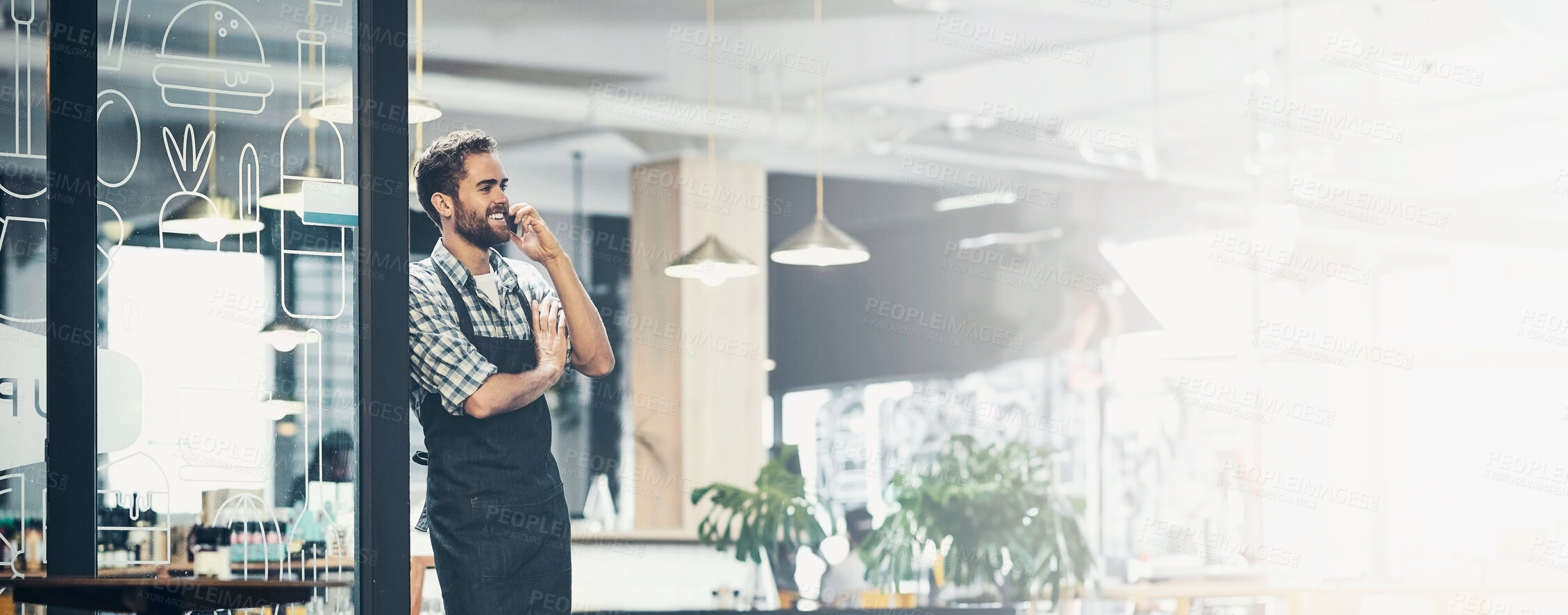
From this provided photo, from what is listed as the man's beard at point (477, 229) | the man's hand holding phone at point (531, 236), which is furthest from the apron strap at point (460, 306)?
the man's hand holding phone at point (531, 236)

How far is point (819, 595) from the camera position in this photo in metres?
4.90

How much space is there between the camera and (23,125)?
3.46 meters

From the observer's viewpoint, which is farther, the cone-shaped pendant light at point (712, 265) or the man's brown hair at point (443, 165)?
the cone-shaped pendant light at point (712, 265)

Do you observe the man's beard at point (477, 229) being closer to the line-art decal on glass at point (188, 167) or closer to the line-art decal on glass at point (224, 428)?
the line-art decal on glass at point (188, 167)

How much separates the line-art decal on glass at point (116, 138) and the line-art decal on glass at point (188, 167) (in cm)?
8

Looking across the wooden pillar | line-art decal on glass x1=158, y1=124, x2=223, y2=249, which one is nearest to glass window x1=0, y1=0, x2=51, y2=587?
line-art decal on glass x1=158, y1=124, x2=223, y2=249

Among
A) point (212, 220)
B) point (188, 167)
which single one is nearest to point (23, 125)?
point (188, 167)

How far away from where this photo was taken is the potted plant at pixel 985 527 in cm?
498

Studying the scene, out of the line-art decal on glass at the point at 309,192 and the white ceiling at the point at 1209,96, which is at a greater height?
the white ceiling at the point at 1209,96

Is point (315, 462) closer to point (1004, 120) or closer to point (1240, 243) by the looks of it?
point (1004, 120)

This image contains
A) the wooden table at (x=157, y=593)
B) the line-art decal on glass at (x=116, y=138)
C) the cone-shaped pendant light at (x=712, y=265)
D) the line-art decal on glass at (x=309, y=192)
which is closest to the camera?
the wooden table at (x=157, y=593)

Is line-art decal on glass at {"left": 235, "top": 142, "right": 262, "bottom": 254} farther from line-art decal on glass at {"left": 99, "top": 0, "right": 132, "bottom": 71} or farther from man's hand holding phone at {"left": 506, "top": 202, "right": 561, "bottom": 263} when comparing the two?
man's hand holding phone at {"left": 506, "top": 202, "right": 561, "bottom": 263}

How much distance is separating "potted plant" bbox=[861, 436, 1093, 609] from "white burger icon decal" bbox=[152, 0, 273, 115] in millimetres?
2728

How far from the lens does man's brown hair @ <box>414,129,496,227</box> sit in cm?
395
